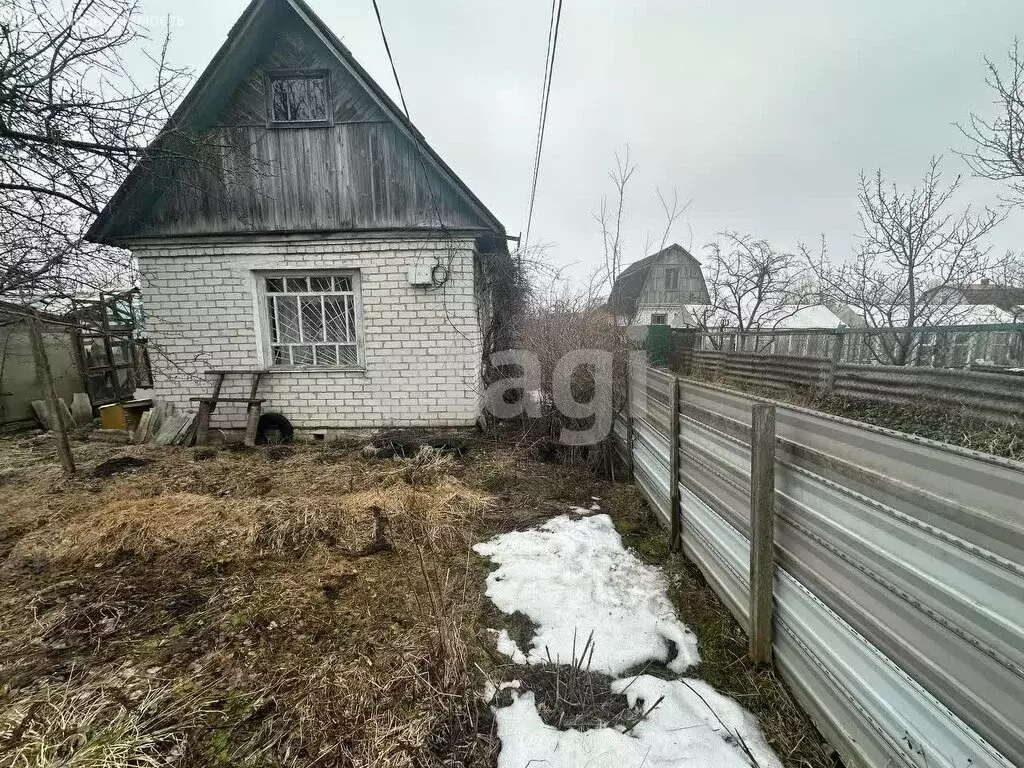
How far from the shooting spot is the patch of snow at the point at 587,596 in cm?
198

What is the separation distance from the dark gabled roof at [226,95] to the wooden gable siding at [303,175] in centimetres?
9

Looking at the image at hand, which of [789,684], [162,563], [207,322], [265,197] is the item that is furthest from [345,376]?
[789,684]

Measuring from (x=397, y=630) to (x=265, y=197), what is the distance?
6390 mm

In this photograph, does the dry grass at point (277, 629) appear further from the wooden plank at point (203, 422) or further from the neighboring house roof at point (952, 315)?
the neighboring house roof at point (952, 315)

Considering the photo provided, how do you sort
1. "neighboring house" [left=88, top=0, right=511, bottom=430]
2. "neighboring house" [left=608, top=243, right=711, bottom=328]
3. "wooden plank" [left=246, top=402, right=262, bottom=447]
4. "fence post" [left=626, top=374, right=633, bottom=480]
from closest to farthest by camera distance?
"fence post" [left=626, top=374, right=633, bottom=480]
"neighboring house" [left=608, top=243, right=711, bottom=328]
"neighboring house" [left=88, top=0, right=511, bottom=430]
"wooden plank" [left=246, top=402, right=262, bottom=447]

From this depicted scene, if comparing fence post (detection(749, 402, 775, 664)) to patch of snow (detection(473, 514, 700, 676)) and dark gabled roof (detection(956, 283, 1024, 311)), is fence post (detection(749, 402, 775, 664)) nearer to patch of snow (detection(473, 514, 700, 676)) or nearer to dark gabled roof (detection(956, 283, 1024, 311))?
patch of snow (detection(473, 514, 700, 676))

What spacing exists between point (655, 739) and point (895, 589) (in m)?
1.06

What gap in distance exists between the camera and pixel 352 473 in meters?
4.63

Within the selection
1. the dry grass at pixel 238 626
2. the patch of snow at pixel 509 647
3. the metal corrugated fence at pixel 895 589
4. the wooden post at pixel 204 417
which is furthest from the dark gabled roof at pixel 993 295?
the wooden post at pixel 204 417

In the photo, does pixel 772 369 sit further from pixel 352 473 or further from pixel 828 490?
pixel 352 473

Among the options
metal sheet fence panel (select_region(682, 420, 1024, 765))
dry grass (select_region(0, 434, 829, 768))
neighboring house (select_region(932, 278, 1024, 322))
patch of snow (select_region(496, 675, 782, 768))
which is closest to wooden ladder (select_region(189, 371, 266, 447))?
dry grass (select_region(0, 434, 829, 768))

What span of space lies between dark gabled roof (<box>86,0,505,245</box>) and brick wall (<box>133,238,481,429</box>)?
0.59m

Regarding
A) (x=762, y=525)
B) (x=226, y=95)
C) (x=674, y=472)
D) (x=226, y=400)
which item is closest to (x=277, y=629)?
(x=762, y=525)

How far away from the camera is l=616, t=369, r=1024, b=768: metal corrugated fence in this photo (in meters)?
0.92
